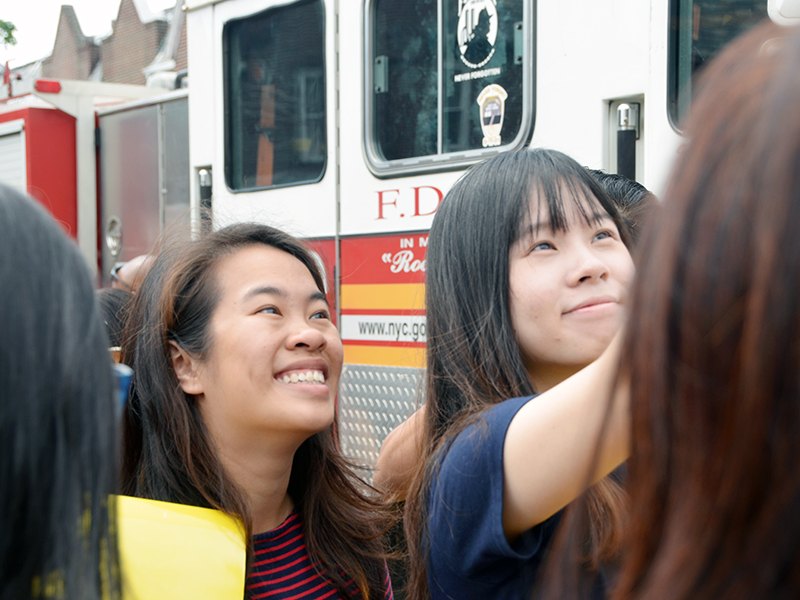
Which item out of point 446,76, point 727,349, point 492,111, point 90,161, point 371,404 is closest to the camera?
point 727,349

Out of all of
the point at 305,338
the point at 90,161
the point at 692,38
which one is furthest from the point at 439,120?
the point at 90,161

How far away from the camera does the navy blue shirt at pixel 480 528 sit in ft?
3.41

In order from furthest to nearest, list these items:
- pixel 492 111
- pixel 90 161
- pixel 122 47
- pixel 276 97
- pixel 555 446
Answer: pixel 122 47, pixel 90 161, pixel 276 97, pixel 492 111, pixel 555 446

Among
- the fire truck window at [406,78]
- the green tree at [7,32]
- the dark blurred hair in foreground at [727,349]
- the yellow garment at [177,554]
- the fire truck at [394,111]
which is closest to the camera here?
the dark blurred hair in foreground at [727,349]

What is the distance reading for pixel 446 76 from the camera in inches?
127

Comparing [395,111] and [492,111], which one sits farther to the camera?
[395,111]

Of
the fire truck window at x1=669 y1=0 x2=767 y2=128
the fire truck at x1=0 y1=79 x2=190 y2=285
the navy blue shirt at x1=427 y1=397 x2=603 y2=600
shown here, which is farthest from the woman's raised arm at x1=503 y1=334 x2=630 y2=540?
the fire truck at x1=0 y1=79 x2=190 y2=285

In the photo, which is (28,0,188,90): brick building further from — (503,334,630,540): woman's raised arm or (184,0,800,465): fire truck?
(503,334,630,540): woman's raised arm

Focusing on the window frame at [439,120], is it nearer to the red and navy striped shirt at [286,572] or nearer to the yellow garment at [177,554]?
the red and navy striped shirt at [286,572]

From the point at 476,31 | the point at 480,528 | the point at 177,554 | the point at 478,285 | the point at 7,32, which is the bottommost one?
the point at 177,554

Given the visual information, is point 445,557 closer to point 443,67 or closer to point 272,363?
point 272,363

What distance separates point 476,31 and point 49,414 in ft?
8.99

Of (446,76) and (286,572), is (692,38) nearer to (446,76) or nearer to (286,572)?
(446,76)

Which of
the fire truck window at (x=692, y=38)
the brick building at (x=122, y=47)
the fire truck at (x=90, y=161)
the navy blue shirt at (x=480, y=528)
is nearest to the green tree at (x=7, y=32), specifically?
the brick building at (x=122, y=47)
